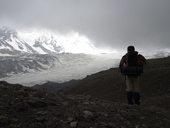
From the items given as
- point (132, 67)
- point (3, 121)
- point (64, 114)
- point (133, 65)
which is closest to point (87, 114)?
point (64, 114)

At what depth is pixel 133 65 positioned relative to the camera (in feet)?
60.9

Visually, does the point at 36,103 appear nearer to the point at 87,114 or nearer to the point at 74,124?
the point at 87,114

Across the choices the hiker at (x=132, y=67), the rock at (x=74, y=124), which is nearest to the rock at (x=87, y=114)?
the rock at (x=74, y=124)

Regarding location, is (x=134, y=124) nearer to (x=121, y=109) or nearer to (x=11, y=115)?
(x=121, y=109)

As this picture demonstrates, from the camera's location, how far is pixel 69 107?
15758mm

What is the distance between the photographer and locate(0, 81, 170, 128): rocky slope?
13402 mm

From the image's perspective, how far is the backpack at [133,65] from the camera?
727 inches

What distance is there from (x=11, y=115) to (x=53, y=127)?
172 cm

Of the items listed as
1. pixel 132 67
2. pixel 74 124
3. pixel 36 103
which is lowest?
pixel 74 124

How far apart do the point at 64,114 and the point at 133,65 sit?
548cm

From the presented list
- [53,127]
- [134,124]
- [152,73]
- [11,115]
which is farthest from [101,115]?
[152,73]

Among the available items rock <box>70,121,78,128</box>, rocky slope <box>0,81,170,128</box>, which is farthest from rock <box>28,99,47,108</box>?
rock <box>70,121,78,128</box>

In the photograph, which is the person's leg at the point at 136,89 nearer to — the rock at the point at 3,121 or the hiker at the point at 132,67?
the hiker at the point at 132,67

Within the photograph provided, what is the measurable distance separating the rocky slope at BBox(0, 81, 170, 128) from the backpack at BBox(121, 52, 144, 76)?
211 centimetres
